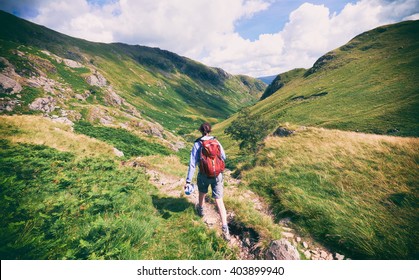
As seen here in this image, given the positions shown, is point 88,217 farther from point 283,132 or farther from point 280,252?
point 283,132

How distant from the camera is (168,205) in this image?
750cm

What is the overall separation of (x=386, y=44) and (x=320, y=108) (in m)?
68.6

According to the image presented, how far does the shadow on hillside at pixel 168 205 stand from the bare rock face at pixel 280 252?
3.15 metres

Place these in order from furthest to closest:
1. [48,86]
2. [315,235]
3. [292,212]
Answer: [48,86] → [292,212] → [315,235]

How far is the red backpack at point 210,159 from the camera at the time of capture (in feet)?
20.3

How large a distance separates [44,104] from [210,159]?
107ft

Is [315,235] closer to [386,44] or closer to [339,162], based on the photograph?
[339,162]

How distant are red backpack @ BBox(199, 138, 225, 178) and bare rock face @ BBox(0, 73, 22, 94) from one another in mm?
33211

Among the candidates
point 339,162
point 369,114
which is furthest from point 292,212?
point 369,114

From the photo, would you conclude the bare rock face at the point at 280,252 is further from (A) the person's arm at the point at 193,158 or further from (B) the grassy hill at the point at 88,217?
(A) the person's arm at the point at 193,158

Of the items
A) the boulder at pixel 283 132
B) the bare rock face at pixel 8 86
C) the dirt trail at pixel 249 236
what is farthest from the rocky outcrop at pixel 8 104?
the boulder at pixel 283 132

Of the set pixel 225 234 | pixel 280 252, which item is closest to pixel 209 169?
pixel 225 234

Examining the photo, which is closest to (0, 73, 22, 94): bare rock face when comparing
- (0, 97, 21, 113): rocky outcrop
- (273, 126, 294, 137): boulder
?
(0, 97, 21, 113): rocky outcrop

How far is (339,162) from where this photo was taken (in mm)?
9258
